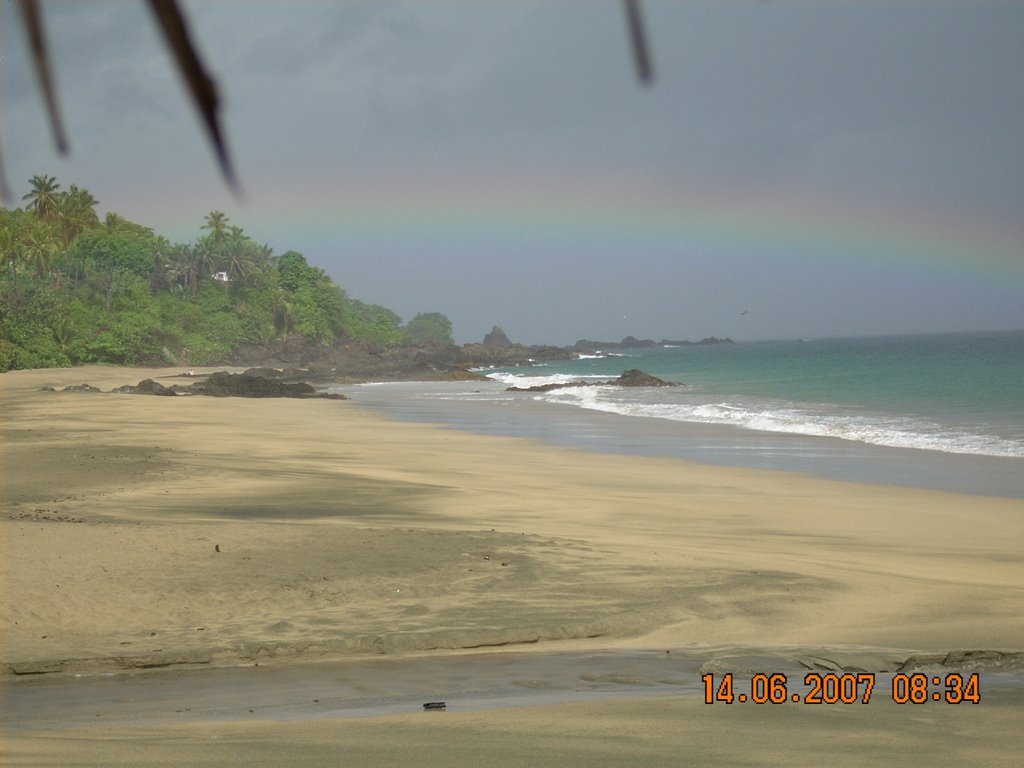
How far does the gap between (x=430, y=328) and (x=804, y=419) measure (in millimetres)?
156111

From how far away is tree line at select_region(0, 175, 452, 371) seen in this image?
60.1 m

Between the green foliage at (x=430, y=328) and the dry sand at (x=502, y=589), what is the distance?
166074 millimetres

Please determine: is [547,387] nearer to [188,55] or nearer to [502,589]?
[502,589]

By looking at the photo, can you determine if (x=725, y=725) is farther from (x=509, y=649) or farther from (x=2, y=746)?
(x=2, y=746)

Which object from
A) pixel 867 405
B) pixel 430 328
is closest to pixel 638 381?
pixel 867 405

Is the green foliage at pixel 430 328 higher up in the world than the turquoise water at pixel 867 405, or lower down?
higher up

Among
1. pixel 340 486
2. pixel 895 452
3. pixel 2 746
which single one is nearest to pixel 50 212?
pixel 2 746

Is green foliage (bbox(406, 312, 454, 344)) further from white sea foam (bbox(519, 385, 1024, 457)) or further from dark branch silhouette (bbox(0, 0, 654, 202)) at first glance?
dark branch silhouette (bbox(0, 0, 654, 202))

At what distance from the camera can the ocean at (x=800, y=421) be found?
2012cm

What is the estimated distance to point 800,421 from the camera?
30328mm

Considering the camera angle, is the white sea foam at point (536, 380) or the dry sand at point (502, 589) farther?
the white sea foam at point (536, 380)

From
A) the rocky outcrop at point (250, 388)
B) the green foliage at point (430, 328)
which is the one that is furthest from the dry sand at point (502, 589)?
the green foliage at point (430, 328)

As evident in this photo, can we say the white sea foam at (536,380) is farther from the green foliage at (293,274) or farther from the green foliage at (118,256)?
the green foliage at (293,274)

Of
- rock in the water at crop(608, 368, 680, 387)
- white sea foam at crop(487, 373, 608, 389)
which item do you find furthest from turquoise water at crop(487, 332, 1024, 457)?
white sea foam at crop(487, 373, 608, 389)
